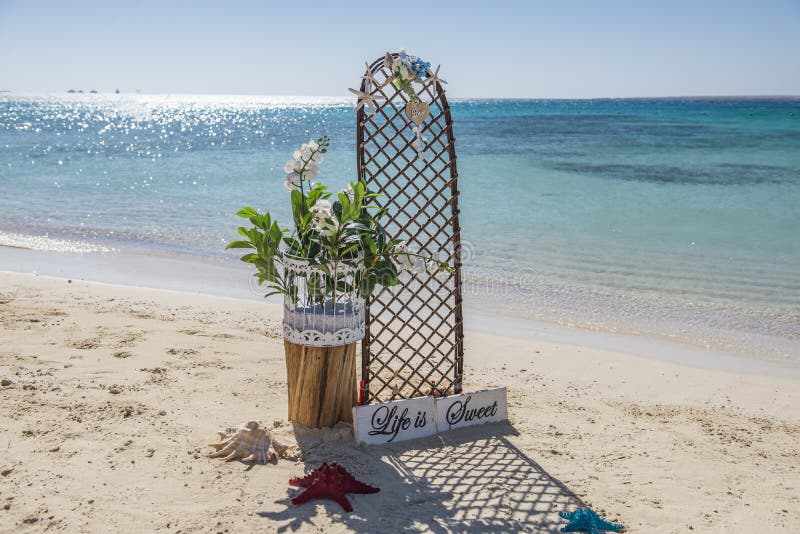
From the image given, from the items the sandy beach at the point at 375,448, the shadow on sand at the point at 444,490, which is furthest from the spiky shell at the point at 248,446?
the shadow on sand at the point at 444,490

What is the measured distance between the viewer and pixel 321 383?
356 centimetres

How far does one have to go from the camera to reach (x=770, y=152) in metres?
Result: 23.3

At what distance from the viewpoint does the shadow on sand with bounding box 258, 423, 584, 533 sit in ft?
9.46

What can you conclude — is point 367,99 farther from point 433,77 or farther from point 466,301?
point 466,301

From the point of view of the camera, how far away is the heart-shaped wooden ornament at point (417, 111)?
144 inches

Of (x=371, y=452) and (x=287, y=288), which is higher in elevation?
(x=287, y=288)

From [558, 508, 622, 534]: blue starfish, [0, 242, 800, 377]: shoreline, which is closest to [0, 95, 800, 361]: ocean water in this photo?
[0, 242, 800, 377]: shoreline

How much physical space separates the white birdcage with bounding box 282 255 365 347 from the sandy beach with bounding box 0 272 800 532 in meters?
0.53

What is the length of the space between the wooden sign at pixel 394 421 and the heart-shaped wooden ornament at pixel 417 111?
1.47 metres

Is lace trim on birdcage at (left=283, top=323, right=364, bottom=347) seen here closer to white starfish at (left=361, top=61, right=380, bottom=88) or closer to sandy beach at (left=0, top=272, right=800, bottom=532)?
sandy beach at (left=0, top=272, right=800, bottom=532)

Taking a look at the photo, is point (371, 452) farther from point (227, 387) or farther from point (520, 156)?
point (520, 156)

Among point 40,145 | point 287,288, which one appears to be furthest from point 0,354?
point 40,145

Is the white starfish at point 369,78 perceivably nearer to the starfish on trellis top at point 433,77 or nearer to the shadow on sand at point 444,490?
the starfish on trellis top at point 433,77

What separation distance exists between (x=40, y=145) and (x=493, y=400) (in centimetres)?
2553
